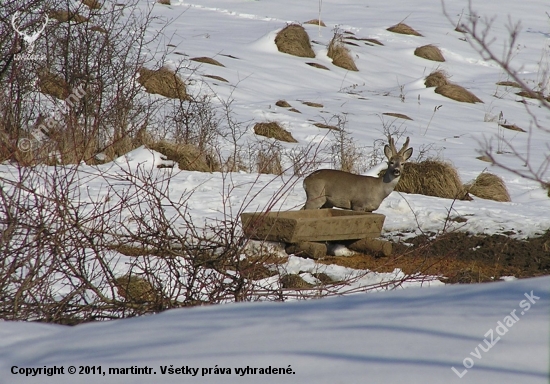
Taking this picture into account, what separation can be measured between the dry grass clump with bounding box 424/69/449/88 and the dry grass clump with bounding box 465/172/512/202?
1145 centimetres

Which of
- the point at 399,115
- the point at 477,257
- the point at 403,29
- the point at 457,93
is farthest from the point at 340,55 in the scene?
the point at 477,257

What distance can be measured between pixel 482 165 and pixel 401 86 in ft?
26.0

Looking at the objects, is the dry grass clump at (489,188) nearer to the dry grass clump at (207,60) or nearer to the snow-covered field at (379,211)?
the snow-covered field at (379,211)

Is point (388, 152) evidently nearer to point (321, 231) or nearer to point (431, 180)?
point (431, 180)

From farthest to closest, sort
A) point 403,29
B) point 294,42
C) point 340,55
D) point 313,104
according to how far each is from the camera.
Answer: point 403,29, point 340,55, point 294,42, point 313,104

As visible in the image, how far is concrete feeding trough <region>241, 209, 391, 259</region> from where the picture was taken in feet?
26.2

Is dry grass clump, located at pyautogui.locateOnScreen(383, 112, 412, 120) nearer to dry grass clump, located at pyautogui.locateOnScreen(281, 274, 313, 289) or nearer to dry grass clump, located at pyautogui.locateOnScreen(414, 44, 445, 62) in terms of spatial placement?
dry grass clump, located at pyautogui.locateOnScreen(414, 44, 445, 62)

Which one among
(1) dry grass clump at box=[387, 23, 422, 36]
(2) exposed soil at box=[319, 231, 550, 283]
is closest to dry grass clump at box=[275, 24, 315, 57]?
(1) dry grass clump at box=[387, 23, 422, 36]

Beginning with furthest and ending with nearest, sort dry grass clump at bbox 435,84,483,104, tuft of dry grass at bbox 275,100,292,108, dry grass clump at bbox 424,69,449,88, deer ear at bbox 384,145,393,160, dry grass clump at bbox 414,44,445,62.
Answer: dry grass clump at bbox 414,44,445,62, dry grass clump at bbox 424,69,449,88, dry grass clump at bbox 435,84,483,104, tuft of dry grass at bbox 275,100,292,108, deer ear at bbox 384,145,393,160

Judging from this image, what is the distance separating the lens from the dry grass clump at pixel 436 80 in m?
23.5

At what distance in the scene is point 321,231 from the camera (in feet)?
26.9

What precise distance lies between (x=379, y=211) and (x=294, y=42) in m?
15.1

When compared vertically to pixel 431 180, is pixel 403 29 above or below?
above

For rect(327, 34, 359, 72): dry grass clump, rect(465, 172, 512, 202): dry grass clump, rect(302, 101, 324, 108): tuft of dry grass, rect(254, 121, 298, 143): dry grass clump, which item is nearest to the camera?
rect(465, 172, 512, 202): dry grass clump
